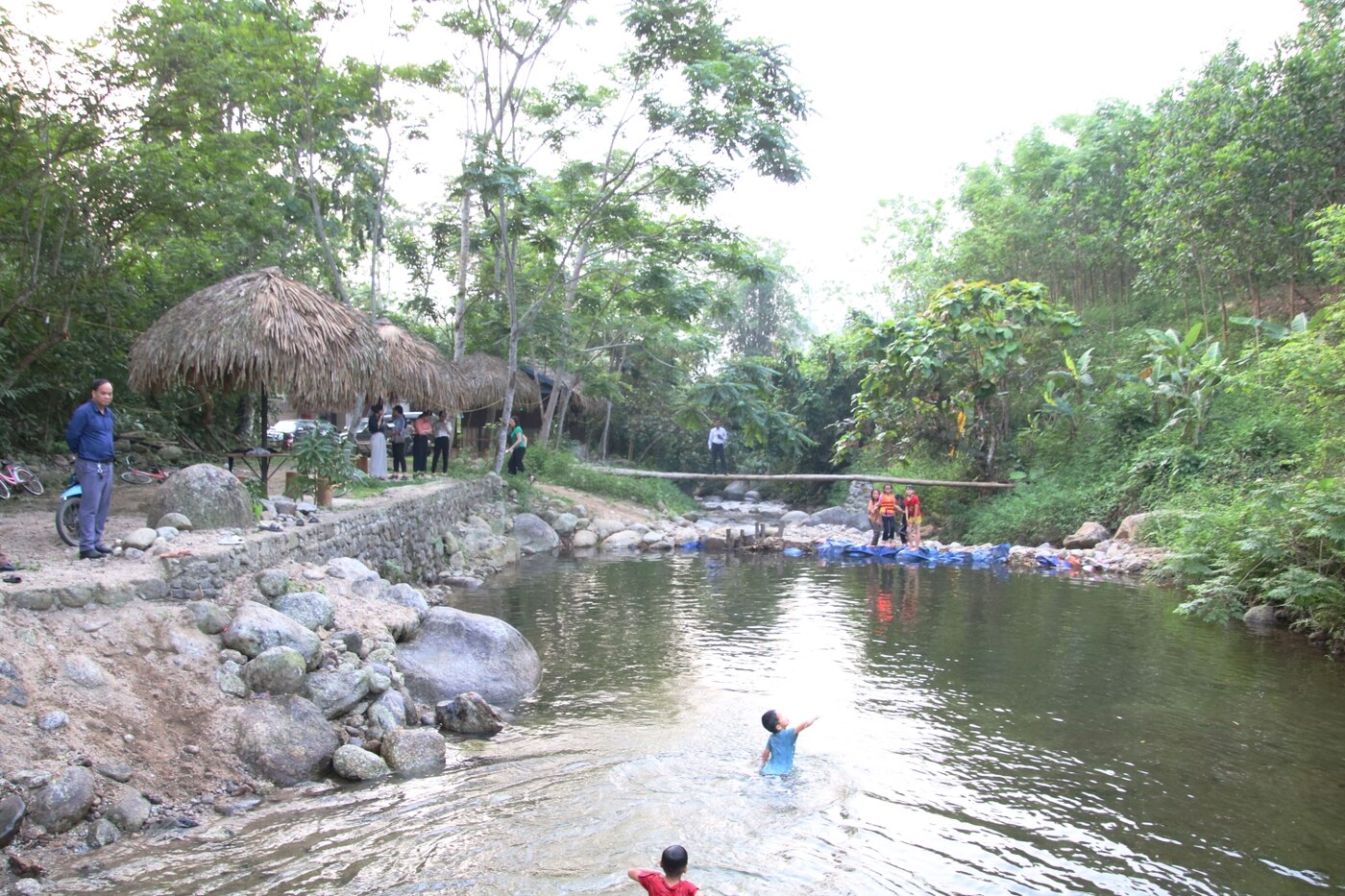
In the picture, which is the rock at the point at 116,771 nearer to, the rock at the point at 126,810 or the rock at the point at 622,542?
the rock at the point at 126,810

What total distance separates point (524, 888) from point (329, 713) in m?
2.47

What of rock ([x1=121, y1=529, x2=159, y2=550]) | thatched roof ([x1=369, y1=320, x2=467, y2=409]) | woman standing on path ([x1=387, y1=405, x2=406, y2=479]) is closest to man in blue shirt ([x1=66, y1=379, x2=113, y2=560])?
rock ([x1=121, y1=529, x2=159, y2=550])

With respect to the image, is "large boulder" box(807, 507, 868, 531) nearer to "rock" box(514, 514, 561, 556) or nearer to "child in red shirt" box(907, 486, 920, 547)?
"child in red shirt" box(907, 486, 920, 547)

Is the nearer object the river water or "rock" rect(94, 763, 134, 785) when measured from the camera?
the river water

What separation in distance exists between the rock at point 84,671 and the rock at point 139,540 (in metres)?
1.91

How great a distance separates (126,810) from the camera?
16.3 feet

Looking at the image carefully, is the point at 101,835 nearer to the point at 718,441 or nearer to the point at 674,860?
the point at 674,860

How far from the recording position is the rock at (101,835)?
472cm

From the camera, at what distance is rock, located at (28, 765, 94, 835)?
467cm

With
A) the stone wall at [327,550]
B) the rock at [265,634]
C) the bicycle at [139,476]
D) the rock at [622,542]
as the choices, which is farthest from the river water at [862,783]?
the rock at [622,542]

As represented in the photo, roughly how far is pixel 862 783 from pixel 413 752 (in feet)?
10.2

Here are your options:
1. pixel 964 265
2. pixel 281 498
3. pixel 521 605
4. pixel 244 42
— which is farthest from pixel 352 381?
pixel 964 265

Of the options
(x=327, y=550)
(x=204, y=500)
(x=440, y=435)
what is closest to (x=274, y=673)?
(x=204, y=500)

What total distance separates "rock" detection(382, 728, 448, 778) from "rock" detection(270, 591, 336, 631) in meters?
1.58
